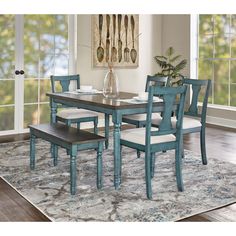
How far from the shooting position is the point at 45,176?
3.65m

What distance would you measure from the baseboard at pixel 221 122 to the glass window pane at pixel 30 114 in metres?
3.00

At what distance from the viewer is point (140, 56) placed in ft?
23.0

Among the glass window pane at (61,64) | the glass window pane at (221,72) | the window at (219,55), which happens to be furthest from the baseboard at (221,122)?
the glass window pane at (61,64)

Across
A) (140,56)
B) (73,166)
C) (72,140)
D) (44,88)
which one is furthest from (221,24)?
(73,166)

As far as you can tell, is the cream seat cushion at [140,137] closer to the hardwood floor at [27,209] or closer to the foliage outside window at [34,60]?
the hardwood floor at [27,209]

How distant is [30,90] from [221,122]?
128 inches

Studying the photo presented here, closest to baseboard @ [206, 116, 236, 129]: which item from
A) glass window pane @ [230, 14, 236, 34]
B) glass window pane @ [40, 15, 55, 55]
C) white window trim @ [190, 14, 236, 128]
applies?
white window trim @ [190, 14, 236, 128]

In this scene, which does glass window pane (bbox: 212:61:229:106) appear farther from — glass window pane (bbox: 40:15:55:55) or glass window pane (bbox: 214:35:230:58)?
glass window pane (bbox: 40:15:55:55)

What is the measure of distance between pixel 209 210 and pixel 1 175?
2.01m

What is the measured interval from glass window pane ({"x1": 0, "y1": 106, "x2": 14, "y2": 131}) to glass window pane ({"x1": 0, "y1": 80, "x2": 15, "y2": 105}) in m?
0.09
